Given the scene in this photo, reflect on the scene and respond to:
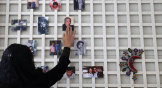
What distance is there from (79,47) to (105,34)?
0.92 feet

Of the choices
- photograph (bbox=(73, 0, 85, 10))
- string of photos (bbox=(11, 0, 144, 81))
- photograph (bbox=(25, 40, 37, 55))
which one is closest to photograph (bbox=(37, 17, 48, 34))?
string of photos (bbox=(11, 0, 144, 81))

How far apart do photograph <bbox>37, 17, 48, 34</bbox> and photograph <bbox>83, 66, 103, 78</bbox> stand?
519 mm

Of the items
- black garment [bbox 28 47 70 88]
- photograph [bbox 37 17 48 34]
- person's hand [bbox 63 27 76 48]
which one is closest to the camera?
black garment [bbox 28 47 70 88]

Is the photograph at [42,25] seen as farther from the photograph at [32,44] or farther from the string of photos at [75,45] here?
the photograph at [32,44]

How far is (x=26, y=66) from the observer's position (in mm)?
800

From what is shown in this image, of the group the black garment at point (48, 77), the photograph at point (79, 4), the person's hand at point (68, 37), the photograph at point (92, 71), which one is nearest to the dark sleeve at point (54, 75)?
the black garment at point (48, 77)

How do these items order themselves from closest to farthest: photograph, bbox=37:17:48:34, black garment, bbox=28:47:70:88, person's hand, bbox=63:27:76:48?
black garment, bbox=28:47:70:88, person's hand, bbox=63:27:76:48, photograph, bbox=37:17:48:34

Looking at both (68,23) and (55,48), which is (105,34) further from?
(55,48)

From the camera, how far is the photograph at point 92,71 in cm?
126

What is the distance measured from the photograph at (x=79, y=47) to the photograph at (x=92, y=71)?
0.48ft

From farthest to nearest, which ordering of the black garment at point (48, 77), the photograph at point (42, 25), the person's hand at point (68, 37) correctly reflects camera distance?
the photograph at point (42, 25), the person's hand at point (68, 37), the black garment at point (48, 77)

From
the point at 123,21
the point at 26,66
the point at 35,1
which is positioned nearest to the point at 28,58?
the point at 26,66

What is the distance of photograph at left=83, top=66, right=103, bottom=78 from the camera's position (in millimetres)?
1256

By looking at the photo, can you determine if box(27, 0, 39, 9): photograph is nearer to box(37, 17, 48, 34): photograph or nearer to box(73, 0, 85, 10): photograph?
box(37, 17, 48, 34): photograph
